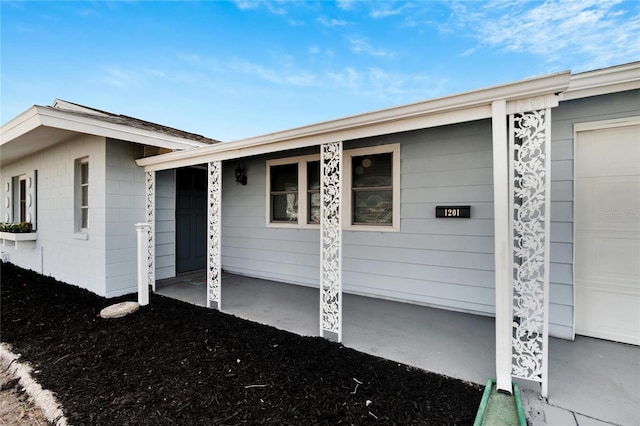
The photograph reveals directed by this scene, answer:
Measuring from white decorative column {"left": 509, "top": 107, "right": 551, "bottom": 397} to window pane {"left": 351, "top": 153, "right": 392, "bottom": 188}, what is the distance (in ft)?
7.51

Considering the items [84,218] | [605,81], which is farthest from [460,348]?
[84,218]

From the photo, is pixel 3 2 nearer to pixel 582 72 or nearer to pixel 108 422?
pixel 108 422

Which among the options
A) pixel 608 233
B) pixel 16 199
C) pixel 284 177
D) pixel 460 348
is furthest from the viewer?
pixel 16 199

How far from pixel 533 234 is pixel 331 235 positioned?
174 cm

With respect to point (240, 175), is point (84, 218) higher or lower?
lower

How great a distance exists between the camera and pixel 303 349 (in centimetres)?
278

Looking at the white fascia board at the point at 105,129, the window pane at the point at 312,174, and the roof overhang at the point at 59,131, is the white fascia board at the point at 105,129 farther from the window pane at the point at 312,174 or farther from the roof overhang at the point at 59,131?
the window pane at the point at 312,174

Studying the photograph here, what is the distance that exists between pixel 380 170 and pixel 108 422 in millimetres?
4062

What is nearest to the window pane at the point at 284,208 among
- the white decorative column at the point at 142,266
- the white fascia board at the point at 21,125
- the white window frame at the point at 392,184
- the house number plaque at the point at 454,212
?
the white window frame at the point at 392,184

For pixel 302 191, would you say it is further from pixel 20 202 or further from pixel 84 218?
pixel 20 202

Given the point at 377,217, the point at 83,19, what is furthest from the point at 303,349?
the point at 83,19

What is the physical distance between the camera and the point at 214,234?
3998 millimetres

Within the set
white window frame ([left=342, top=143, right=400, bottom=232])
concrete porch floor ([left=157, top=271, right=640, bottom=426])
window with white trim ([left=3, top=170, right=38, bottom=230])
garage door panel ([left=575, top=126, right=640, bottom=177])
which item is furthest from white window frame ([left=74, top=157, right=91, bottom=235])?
garage door panel ([left=575, top=126, right=640, bottom=177])

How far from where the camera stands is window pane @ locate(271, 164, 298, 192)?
5408 millimetres
